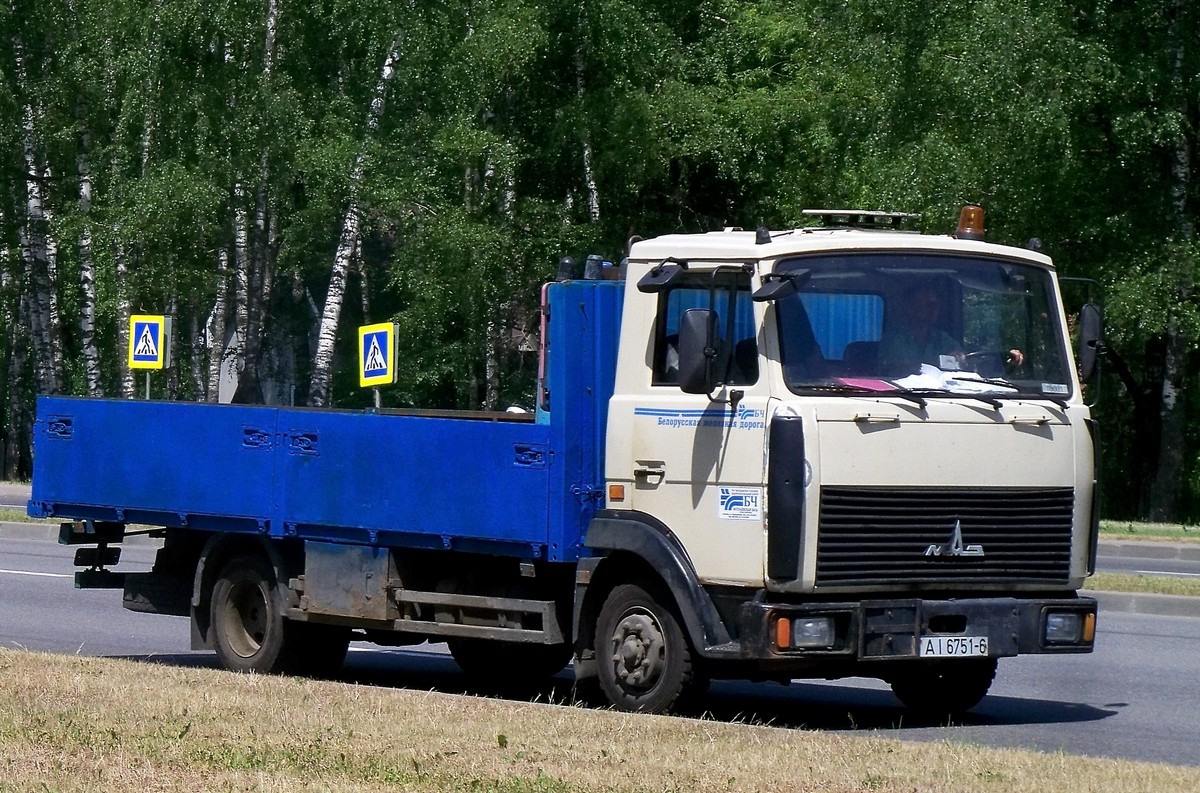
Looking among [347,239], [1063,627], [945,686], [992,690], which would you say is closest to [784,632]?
[1063,627]

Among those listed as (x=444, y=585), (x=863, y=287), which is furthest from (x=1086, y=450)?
(x=444, y=585)

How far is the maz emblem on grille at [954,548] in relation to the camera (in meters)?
9.10

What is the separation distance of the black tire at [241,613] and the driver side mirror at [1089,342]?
5.07 meters

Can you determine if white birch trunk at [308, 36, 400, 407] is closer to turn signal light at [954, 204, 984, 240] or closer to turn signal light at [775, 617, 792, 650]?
turn signal light at [954, 204, 984, 240]

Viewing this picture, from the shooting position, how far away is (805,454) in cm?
880

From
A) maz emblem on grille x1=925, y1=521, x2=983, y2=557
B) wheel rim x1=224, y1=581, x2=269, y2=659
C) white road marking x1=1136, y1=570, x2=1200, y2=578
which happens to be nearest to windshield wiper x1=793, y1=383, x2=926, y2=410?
maz emblem on grille x1=925, y1=521, x2=983, y2=557

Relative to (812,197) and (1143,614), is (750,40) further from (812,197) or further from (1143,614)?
(1143,614)

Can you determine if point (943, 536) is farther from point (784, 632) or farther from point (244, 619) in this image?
point (244, 619)

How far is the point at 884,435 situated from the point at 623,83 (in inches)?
960

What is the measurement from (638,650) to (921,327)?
84.3 inches

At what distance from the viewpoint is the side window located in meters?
9.09

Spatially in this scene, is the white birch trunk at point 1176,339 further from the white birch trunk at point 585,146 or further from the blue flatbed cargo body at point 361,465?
the blue flatbed cargo body at point 361,465

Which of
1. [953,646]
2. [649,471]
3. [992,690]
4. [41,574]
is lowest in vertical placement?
[41,574]

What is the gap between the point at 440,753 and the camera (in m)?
7.59
